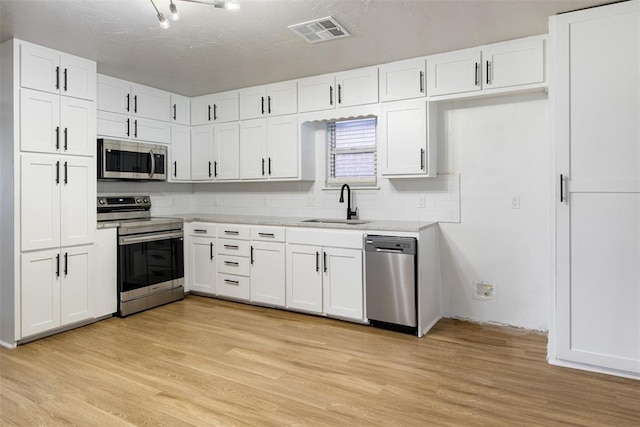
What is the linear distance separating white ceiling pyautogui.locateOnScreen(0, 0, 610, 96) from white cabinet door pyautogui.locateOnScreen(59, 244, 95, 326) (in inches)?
68.6

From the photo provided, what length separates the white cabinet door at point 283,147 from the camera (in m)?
4.39

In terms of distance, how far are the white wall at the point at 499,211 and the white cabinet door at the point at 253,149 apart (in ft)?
6.34

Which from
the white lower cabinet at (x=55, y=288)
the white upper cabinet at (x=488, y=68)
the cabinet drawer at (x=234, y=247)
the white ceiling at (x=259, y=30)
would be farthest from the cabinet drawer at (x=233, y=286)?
the white upper cabinet at (x=488, y=68)

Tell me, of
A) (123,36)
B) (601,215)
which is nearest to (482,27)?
(601,215)

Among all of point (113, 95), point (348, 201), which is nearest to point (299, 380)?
point (348, 201)

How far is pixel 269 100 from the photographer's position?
4531 mm

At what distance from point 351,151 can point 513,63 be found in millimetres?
1743

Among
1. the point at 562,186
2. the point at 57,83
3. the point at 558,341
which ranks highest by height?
the point at 57,83

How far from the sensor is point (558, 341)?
2818 millimetres

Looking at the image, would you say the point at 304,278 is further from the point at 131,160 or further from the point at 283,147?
the point at 131,160

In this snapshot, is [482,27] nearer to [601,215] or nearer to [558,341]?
[601,215]

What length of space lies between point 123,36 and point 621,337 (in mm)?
4124

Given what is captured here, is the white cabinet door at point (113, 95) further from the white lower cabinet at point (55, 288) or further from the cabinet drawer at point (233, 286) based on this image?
the cabinet drawer at point (233, 286)

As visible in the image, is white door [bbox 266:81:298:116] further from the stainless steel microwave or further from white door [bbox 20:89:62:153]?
white door [bbox 20:89:62:153]
